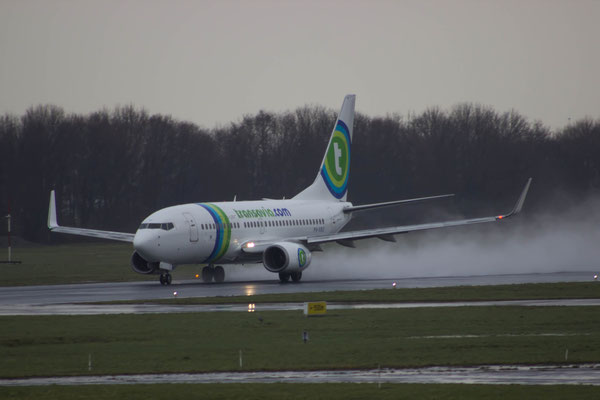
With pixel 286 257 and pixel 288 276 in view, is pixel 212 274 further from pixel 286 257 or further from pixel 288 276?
pixel 286 257

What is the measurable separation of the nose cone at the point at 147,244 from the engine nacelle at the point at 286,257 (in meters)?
6.14

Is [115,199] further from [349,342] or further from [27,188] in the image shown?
[349,342]

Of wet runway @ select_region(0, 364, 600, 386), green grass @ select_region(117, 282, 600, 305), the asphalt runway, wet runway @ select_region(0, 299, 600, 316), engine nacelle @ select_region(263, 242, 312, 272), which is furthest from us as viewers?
engine nacelle @ select_region(263, 242, 312, 272)

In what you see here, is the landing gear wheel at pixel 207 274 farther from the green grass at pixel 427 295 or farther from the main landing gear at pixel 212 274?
the green grass at pixel 427 295

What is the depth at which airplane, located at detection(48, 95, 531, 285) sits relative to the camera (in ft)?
174

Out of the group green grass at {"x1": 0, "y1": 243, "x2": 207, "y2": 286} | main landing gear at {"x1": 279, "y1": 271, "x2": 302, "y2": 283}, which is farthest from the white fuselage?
green grass at {"x1": 0, "y1": 243, "x2": 207, "y2": 286}

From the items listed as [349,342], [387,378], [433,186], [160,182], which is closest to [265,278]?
[349,342]

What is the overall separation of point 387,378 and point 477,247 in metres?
51.7

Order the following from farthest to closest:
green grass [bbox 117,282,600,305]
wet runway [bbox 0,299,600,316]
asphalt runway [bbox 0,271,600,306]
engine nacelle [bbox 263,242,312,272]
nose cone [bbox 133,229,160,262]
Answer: engine nacelle [bbox 263,242,312,272]
nose cone [bbox 133,229,160,262]
asphalt runway [bbox 0,271,600,306]
green grass [bbox 117,282,600,305]
wet runway [bbox 0,299,600,316]

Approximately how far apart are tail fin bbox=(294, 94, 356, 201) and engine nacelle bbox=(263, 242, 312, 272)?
10177 mm

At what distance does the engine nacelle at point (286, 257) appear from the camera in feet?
178

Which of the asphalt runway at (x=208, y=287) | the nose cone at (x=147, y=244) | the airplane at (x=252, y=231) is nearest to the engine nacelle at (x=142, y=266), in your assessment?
the airplane at (x=252, y=231)
